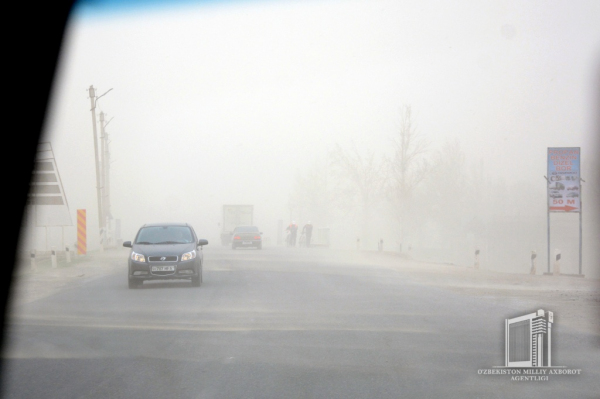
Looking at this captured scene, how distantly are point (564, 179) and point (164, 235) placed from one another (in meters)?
16.7

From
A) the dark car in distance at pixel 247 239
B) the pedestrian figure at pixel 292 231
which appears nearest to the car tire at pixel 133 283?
the dark car in distance at pixel 247 239

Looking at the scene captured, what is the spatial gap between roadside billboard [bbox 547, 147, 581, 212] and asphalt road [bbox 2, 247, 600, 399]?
44.4 ft

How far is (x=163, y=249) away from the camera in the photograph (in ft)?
64.1

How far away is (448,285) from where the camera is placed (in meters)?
21.7

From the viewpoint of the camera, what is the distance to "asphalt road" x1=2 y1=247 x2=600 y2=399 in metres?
7.32

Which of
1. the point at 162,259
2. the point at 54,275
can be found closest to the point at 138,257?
the point at 162,259

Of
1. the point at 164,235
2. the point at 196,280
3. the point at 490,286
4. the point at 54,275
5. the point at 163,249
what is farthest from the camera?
the point at 54,275

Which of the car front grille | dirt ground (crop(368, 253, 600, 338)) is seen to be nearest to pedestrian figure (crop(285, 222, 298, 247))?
dirt ground (crop(368, 253, 600, 338))

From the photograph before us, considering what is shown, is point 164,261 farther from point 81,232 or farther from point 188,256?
point 81,232

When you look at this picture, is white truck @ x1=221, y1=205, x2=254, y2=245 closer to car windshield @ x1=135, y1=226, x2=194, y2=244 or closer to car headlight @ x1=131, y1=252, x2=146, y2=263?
car windshield @ x1=135, y1=226, x2=194, y2=244

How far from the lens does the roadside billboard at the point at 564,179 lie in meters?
28.7

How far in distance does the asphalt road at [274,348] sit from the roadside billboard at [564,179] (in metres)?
13.5

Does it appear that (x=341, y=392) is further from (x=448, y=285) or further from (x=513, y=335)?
(x=448, y=285)

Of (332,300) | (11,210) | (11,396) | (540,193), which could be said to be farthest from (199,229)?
(11,396)
